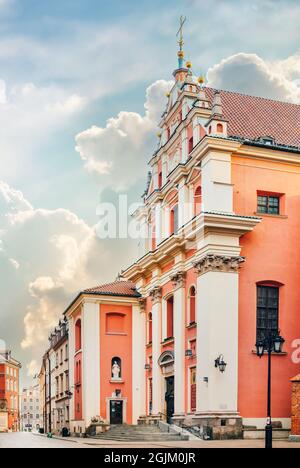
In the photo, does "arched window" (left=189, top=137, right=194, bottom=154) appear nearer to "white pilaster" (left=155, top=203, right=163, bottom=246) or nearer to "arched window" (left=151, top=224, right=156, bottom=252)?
"white pilaster" (left=155, top=203, right=163, bottom=246)

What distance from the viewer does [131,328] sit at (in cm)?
4691

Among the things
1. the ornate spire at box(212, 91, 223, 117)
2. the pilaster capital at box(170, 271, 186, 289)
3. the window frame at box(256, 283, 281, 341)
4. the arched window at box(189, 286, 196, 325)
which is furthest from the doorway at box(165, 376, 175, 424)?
the ornate spire at box(212, 91, 223, 117)

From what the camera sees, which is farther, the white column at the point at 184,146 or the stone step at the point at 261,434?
the white column at the point at 184,146

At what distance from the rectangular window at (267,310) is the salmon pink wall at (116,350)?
44.7 ft

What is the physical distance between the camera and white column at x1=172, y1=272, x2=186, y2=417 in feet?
122

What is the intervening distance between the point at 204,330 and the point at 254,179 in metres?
8.62

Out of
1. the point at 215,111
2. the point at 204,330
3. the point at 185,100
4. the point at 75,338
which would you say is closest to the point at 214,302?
the point at 204,330

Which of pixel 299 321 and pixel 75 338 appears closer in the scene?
pixel 299 321

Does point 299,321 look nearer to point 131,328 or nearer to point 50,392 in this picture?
point 131,328

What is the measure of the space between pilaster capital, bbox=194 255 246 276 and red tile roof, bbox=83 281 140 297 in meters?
13.1

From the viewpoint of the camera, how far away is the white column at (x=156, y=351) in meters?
41.4

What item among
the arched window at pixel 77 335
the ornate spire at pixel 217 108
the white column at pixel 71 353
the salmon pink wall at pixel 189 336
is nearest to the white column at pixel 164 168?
the ornate spire at pixel 217 108

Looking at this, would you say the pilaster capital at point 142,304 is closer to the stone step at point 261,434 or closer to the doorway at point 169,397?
the doorway at point 169,397

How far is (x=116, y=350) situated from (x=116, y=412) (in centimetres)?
410
